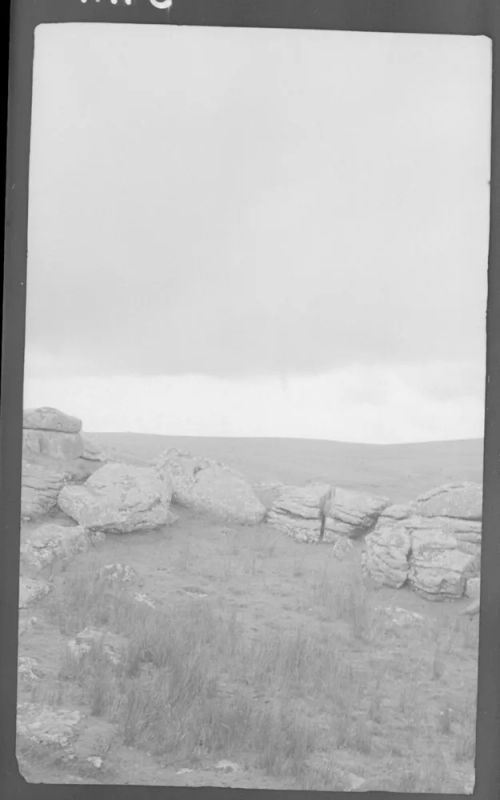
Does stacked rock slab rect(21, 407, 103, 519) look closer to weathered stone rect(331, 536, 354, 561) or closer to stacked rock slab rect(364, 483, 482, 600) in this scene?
weathered stone rect(331, 536, 354, 561)

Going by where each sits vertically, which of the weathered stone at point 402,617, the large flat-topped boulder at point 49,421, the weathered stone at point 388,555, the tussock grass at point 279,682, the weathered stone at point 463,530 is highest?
the large flat-topped boulder at point 49,421

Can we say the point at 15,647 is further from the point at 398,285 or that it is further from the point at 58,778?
the point at 398,285

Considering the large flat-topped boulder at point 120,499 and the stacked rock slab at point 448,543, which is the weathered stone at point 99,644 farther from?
the stacked rock slab at point 448,543

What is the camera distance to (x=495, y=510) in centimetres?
167

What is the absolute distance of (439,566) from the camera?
5.46 feet

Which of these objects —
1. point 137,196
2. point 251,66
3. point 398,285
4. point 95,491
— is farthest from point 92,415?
point 251,66

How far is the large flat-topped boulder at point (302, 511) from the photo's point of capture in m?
1.69

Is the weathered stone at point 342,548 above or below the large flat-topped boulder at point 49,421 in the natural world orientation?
below

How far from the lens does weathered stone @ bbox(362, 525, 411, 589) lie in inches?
65.7

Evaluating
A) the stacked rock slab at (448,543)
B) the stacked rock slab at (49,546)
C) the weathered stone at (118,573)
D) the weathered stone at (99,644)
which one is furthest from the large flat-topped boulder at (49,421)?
the stacked rock slab at (448,543)

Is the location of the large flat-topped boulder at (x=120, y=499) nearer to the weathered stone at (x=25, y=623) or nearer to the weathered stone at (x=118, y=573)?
the weathered stone at (x=118, y=573)

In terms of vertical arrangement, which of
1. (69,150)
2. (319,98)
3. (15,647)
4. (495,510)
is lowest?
(15,647)

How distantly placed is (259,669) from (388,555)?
393 mm

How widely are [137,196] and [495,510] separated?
111 centimetres
